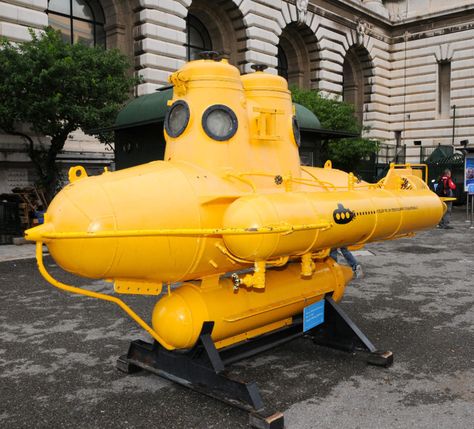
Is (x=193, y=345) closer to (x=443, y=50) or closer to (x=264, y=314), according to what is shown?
(x=264, y=314)

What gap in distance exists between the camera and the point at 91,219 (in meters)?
3.89

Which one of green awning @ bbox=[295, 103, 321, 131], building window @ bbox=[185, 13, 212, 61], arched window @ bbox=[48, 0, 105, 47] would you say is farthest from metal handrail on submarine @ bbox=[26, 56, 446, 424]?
building window @ bbox=[185, 13, 212, 61]

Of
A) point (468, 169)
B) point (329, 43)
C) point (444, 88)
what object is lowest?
point (468, 169)

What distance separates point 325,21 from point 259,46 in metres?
7.04

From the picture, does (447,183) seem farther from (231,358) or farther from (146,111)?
(231,358)

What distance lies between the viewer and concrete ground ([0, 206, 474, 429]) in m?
4.38

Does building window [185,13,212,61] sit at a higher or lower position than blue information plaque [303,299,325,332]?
higher

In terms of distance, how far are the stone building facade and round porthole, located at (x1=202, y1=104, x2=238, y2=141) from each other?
14.2 m

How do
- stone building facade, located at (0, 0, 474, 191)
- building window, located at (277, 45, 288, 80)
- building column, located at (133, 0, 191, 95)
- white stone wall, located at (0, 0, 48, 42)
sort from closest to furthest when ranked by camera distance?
white stone wall, located at (0, 0, 48, 42) < building column, located at (133, 0, 191, 95) < stone building facade, located at (0, 0, 474, 191) < building window, located at (277, 45, 288, 80)

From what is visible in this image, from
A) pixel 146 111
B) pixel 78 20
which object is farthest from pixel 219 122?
pixel 78 20

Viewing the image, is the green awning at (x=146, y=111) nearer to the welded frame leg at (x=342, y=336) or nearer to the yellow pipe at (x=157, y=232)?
the welded frame leg at (x=342, y=336)

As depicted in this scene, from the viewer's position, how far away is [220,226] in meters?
4.51

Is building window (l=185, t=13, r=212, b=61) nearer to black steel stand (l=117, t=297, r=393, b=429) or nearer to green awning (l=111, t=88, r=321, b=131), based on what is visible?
green awning (l=111, t=88, r=321, b=131)

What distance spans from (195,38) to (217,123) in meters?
22.7
